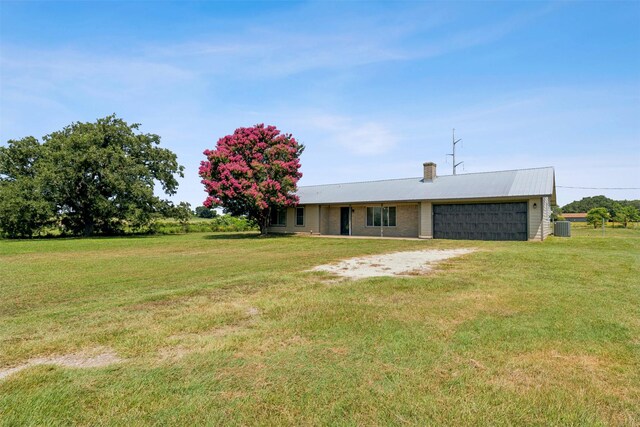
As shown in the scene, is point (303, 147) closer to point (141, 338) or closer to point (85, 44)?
point (85, 44)

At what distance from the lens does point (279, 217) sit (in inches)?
1061

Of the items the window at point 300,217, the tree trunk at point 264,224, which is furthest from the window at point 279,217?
the tree trunk at point 264,224

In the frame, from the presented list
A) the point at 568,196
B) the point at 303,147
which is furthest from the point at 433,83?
the point at 568,196

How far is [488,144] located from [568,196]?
16.6 metres

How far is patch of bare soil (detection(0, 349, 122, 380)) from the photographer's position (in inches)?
118

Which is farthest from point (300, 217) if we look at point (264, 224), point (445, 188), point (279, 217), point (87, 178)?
point (87, 178)

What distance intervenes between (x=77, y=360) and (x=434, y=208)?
1937cm

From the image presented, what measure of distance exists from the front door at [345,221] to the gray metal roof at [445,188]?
1034 millimetres

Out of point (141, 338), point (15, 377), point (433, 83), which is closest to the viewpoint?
point (15, 377)

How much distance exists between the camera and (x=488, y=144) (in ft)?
81.9

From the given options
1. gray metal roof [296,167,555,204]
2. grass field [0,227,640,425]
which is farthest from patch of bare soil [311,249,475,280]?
gray metal roof [296,167,555,204]

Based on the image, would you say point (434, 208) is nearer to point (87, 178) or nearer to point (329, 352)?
point (329, 352)

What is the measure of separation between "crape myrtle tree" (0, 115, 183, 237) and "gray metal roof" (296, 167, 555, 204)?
1178cm

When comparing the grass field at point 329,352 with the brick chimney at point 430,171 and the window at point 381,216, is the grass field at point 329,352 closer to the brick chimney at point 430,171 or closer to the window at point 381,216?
the window at point 381,216
